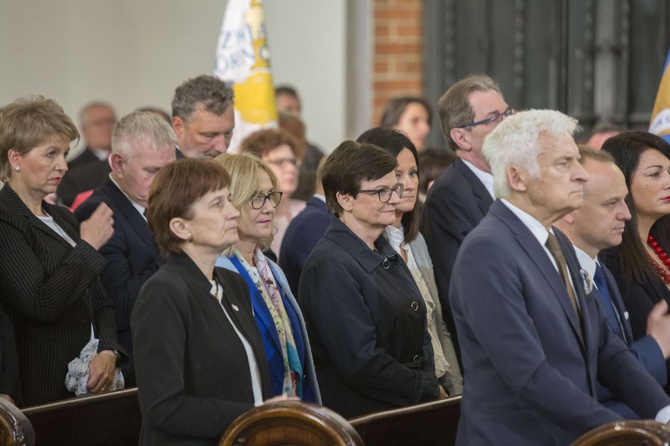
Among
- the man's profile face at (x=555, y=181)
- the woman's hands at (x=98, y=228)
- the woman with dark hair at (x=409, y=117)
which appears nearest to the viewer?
the man's profile face at (x=555, y=181)

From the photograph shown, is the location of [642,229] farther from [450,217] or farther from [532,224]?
[532,224]

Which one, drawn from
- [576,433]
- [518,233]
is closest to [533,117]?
[518,233]

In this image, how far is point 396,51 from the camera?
26.8ft

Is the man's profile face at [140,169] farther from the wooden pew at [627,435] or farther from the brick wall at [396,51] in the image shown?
the brick wall at [396,51]

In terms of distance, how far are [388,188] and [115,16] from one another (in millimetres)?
5079

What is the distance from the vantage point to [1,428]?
115 inches

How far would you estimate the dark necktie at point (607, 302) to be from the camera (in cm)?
365

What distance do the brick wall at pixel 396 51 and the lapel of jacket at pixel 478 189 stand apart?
12.0ft

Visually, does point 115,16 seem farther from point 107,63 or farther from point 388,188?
point 388,188

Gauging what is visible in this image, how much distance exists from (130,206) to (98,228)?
328 mm

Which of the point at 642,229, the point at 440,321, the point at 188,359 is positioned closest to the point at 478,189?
the point at 440,321

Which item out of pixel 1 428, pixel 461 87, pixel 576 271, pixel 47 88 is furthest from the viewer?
pixel 47 88

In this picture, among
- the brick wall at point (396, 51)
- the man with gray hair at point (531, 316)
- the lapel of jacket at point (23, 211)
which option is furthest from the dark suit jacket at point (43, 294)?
the brick wall at point (396, 51)

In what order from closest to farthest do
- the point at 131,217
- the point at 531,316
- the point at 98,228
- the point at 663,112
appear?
the point at 531,316 < the point at 98,228 < the point at 131,217 < the point at 663,112
